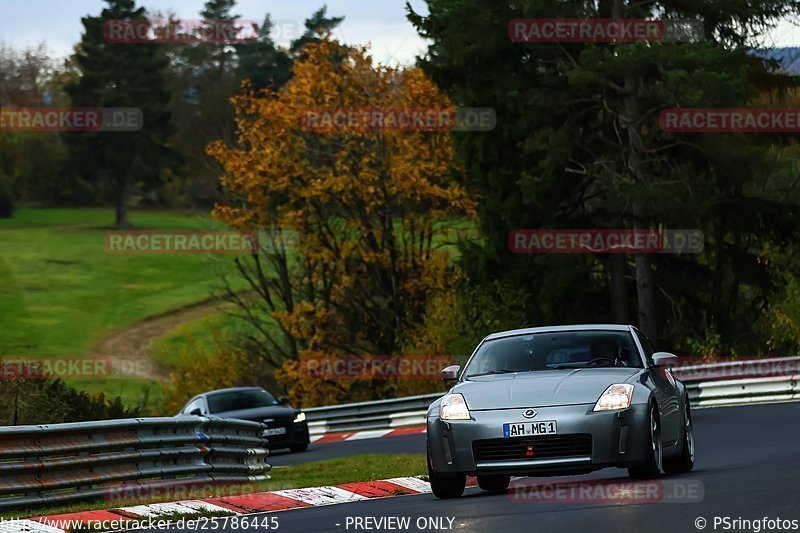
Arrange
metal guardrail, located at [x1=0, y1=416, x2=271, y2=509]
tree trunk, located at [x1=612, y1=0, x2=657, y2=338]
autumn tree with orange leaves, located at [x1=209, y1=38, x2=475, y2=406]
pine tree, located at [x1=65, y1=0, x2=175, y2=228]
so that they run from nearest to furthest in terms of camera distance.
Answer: metal guardrail, located at [x1=0, y1=416, x2=271, y2=509], tree trunk, located at [x1=612, y1=0, x2=657, y2=338], autumn tree with orange leaves, located at [x1=209, y1=38, x2=475, y2=406], pine tree, located at [x1=65, y1=0, x2=175, y2=228]

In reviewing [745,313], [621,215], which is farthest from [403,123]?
[745,313]

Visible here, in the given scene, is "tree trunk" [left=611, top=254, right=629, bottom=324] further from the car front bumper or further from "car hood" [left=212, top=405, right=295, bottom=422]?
the car front bumper

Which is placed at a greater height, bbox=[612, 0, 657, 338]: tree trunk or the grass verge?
bbox=[612, 0, 657, 338]: tree trunk

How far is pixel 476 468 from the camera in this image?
13.1 meters

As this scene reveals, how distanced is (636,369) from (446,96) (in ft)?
112

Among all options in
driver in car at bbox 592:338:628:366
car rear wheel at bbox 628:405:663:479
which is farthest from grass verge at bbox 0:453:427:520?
car rear wheel at bbox 628:405:663:479

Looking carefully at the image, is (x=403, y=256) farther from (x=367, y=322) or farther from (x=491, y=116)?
(x=491, y=116)

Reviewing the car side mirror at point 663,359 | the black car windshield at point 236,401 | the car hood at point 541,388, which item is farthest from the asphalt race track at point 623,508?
the black car windshield at point 236,401

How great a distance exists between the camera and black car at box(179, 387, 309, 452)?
96.7ft

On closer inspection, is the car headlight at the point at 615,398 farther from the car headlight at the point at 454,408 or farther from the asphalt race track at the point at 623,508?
the car headlight at the point at 454,408

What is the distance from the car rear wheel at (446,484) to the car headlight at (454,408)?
40cm

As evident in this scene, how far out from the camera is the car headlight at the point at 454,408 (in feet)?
43.5

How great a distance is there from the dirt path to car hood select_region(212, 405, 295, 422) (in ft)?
144

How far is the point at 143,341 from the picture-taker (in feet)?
267
